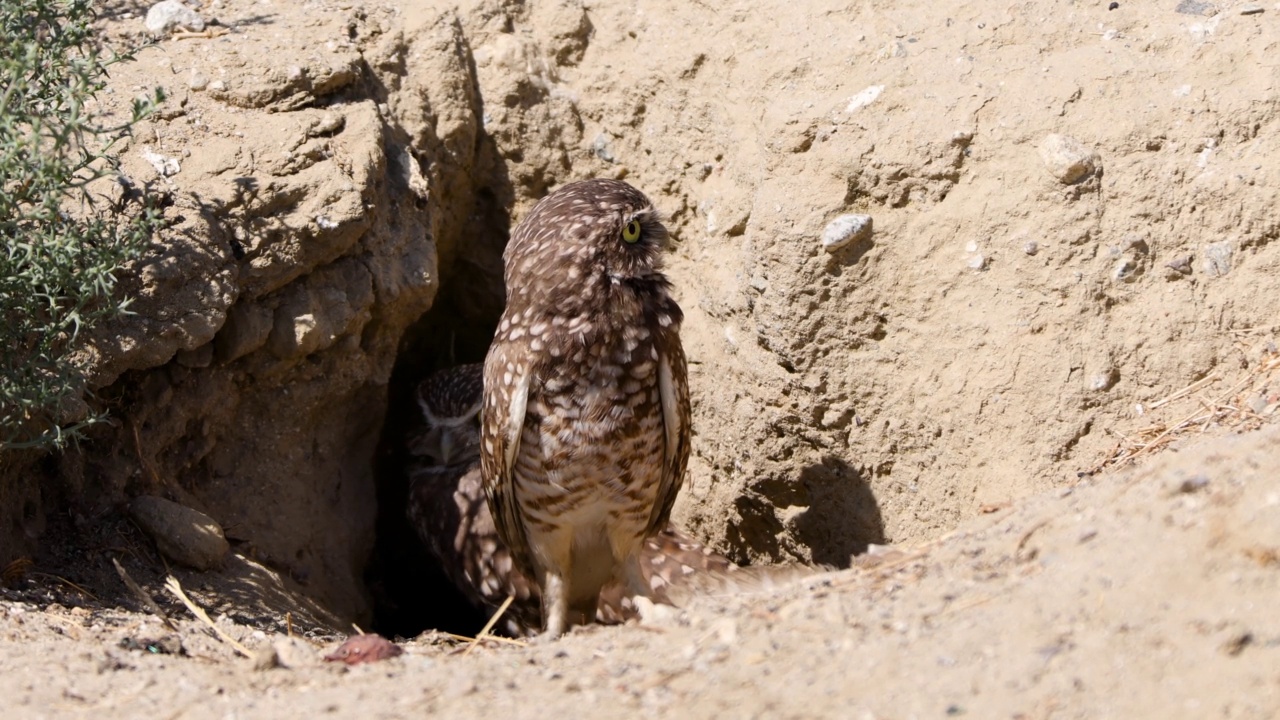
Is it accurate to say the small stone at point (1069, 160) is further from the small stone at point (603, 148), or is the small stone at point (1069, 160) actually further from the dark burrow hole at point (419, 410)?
the dark burrow hole at point (419, 410)

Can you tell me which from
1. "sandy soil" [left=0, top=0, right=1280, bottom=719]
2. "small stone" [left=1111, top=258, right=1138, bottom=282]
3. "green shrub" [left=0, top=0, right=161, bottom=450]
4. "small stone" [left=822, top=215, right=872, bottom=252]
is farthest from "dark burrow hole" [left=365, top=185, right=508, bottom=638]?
"small stone" [left=1111, top=258, right=1138, bottom=282]

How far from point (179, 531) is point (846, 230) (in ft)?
8.03

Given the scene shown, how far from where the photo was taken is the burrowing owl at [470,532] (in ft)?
15.0

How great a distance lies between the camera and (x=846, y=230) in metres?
3.91

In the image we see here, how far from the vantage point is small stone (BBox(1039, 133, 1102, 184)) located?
3.61 meters

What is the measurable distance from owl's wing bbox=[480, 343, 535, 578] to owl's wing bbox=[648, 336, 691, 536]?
18.5 inches

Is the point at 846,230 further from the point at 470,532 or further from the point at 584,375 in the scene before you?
the point at 470,532

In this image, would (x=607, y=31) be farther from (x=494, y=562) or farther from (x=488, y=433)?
(x=494, y=562)

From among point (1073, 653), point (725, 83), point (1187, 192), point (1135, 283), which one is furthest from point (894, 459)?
point (1073, 653)

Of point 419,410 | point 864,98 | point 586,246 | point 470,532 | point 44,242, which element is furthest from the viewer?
point 419,410

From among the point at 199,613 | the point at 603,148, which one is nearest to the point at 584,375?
the point at 199,613

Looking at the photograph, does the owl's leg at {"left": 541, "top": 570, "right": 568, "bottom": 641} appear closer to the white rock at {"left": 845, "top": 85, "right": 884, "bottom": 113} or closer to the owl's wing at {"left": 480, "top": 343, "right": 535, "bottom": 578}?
the owl's wing at {"left": 480, "top": 343, "right": 535, "bottom": 578}

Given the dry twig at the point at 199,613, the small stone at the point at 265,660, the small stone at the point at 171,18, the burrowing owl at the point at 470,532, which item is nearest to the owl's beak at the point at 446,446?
the burrowing owl at the point at 470,532

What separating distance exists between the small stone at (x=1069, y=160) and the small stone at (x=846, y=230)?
2.00 ft
